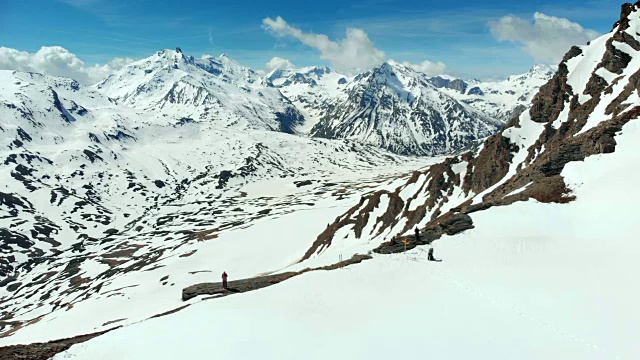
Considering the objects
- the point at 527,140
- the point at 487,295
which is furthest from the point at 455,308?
the point at 527,140

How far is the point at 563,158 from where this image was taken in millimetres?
48875

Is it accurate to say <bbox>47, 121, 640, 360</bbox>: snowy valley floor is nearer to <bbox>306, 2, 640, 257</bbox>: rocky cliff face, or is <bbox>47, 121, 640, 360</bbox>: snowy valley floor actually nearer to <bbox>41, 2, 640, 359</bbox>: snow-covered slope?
<bbox>41, 2, 640, 359</bbox>: snow-covered slope

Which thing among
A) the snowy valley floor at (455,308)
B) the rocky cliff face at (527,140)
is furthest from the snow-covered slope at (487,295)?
the rocky cliff face at (527,140)

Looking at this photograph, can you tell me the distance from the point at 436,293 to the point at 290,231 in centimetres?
12324

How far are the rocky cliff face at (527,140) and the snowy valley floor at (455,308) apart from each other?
23.0 m

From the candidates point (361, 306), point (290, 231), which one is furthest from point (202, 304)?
point (290, 231)

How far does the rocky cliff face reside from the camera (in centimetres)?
7006

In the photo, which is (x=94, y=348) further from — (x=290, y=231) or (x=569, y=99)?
(x=290, y=231)

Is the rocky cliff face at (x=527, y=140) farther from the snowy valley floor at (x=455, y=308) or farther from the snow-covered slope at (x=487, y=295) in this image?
the snowy valley floor at (x=455, y=308)

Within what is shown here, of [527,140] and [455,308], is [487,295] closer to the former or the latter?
[455,308]

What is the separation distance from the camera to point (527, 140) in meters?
92.4

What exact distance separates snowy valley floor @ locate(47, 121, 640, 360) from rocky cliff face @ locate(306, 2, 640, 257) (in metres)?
23.0

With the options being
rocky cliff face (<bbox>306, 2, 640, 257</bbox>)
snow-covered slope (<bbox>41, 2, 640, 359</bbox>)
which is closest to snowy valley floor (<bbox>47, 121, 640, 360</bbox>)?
snow-covered slope (<bbox>41, 2, 640, 359</bbox>)

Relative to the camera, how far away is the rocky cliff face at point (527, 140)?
230 feet
